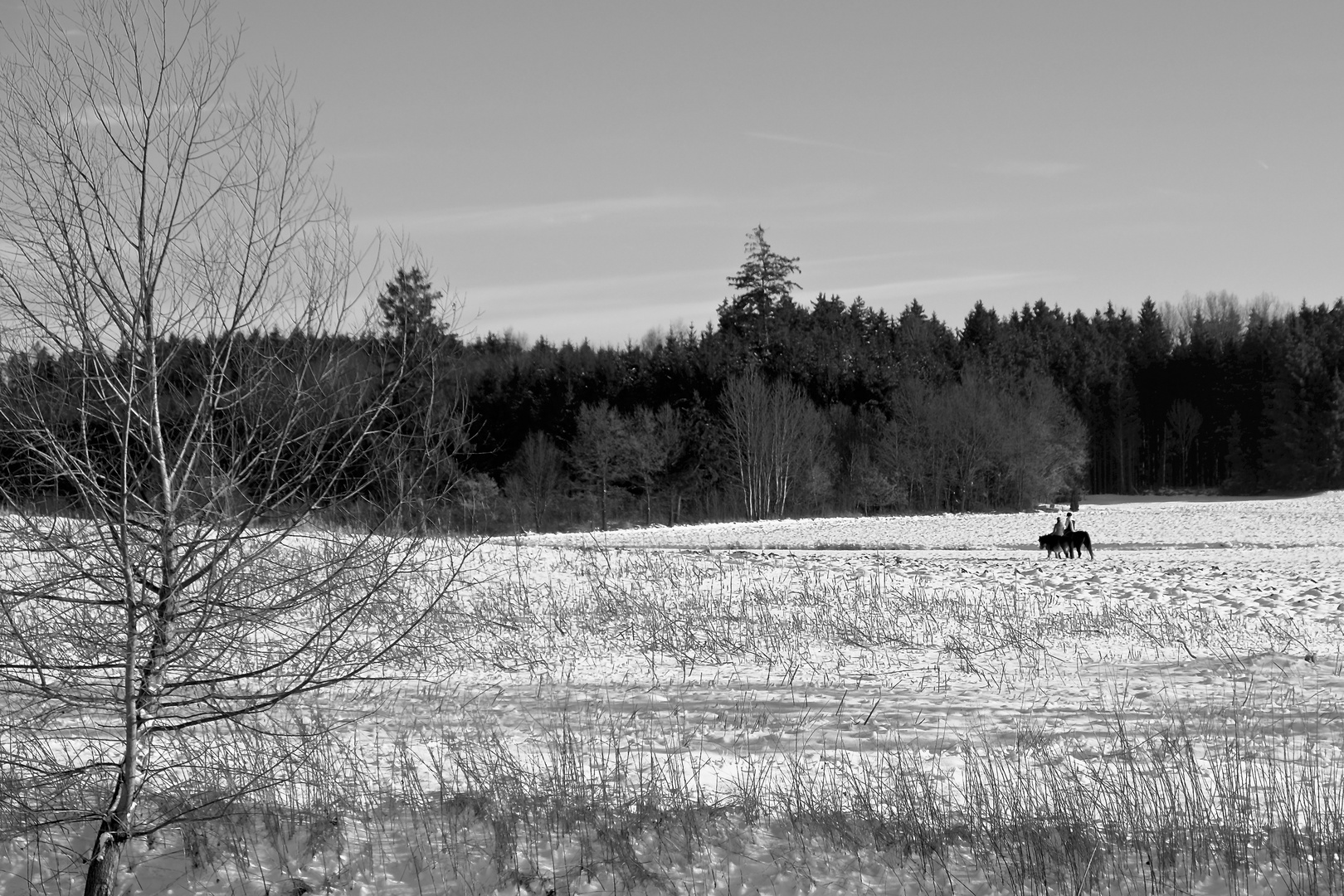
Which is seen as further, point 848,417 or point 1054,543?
point 848,417

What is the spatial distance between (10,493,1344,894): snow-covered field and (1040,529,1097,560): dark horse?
343 inches

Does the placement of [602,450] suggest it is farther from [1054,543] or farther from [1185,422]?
[1185,422]

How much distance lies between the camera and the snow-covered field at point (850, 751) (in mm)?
5969

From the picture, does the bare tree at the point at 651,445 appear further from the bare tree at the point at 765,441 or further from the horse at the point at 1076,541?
the horse at the point at 1076,541

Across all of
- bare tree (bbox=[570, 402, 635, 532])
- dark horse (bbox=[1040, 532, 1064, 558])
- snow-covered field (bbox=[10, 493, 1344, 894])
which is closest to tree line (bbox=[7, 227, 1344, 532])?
bare tree (bbox=[570, 402, 635, 532])

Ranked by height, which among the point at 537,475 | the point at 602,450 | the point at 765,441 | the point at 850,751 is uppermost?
the point at 765,441

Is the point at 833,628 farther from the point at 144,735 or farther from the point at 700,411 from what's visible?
the point at 700,411

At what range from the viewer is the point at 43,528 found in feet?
17.7

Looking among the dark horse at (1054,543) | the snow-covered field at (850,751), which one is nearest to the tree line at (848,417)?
the dark horse at (1054,543)

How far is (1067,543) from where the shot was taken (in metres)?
25.5

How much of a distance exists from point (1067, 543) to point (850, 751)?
19.5 m

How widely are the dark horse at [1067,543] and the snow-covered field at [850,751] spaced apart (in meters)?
8.72

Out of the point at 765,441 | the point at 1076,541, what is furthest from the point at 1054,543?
the point at 765,441

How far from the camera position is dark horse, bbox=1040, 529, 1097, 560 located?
82.6 ft
